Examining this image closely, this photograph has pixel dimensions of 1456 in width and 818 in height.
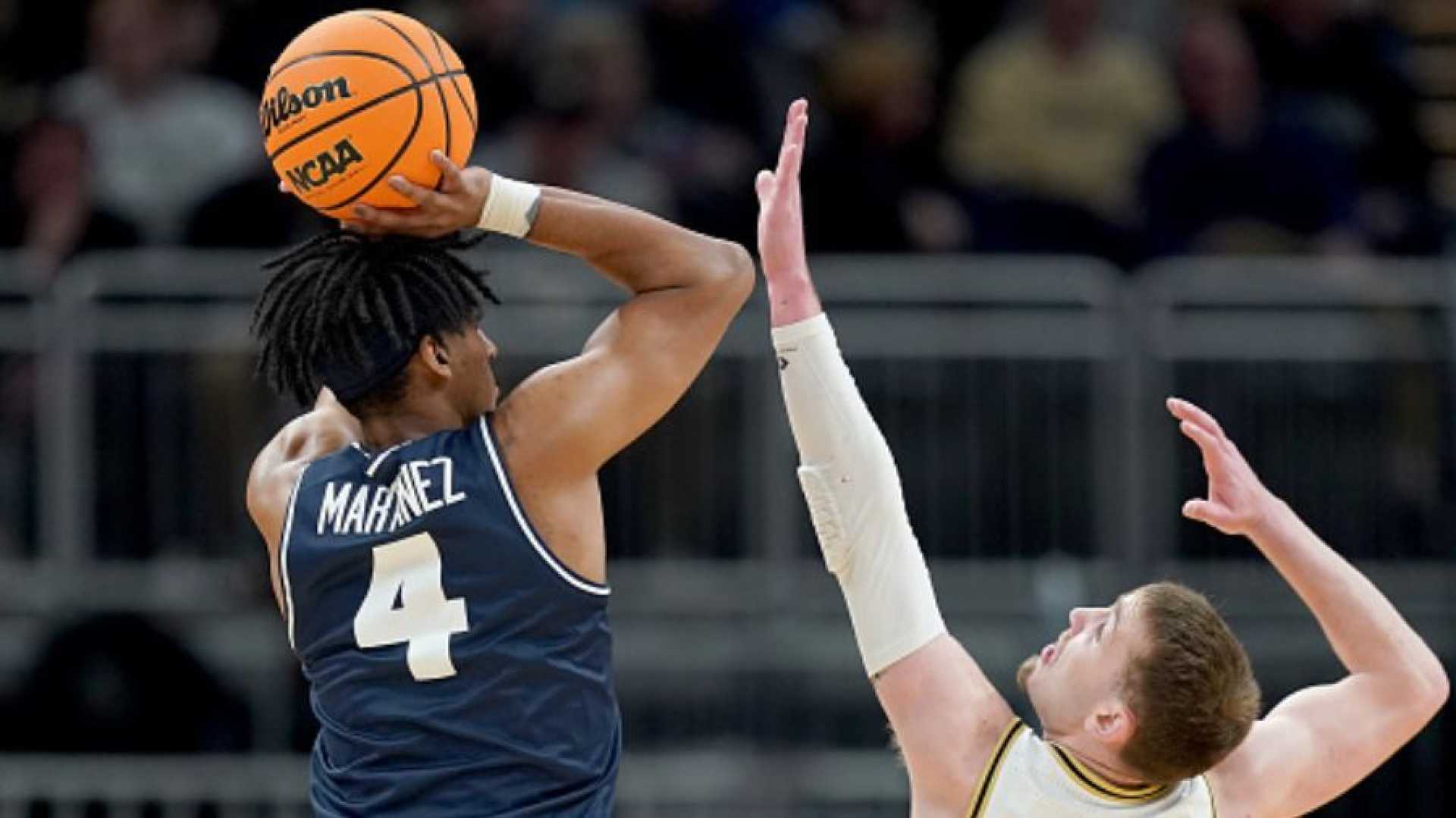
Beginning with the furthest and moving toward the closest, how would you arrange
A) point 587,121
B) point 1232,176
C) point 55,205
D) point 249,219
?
point 1232,176
point 587,121
point 55,205
point 249,219

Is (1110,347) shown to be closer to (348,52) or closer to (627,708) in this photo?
(627,708)

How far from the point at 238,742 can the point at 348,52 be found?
5.85 metres

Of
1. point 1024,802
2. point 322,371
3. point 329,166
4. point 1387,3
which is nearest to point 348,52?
point 329,166

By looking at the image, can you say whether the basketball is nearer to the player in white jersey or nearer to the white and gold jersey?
the player in white jersey

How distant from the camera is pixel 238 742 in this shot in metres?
10.7

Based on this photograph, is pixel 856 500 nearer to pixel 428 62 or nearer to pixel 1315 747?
pixel 1315 747

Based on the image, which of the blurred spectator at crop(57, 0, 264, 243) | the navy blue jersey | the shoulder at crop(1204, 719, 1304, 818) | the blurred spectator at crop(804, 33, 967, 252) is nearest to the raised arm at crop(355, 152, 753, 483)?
the navy blue jersey

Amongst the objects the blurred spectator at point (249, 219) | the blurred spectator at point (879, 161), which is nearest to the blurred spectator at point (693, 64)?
the blurred spectator at point (879, 161)

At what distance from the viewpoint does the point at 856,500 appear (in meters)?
5.36

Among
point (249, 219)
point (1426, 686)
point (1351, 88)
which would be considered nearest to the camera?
point (1426, 686)

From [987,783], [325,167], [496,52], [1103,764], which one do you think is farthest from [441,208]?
[496,52]

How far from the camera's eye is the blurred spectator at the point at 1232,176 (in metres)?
12.4

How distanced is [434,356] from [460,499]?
304 millimetres

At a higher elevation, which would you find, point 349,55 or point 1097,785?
point 349,55
